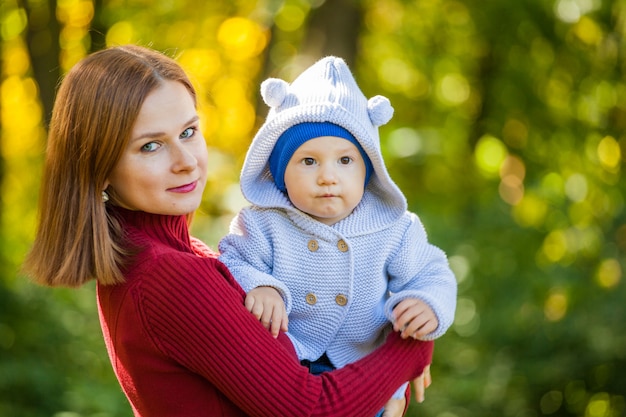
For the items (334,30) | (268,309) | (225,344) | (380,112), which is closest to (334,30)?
(334,30)

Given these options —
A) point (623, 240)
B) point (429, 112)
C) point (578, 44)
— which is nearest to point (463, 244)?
point (623, 240)

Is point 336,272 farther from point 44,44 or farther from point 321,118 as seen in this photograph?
point 44,44

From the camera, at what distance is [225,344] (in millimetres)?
2027

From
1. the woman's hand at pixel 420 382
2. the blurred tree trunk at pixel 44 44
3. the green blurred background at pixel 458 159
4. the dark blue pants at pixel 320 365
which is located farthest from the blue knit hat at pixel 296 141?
the blurred tree trunk at pixel 44 44

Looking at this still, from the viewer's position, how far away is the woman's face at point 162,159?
7.03 feet

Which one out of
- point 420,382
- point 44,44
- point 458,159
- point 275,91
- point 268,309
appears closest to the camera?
point 268,309

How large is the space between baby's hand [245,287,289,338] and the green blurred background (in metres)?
1.90

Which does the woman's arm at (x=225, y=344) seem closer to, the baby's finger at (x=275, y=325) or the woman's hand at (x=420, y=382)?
the baby's finger at (x=275, y=325)

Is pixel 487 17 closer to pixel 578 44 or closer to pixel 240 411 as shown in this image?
pixel 578 44

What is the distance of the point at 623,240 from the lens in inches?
215

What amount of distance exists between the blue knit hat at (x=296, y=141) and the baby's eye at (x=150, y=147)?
33cm

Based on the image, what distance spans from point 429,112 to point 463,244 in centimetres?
366

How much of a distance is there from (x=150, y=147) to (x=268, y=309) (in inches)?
18.7

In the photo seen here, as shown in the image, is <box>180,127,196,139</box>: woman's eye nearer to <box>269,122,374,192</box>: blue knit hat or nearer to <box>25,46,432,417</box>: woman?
<box>25,46,432,417</box>: woman
